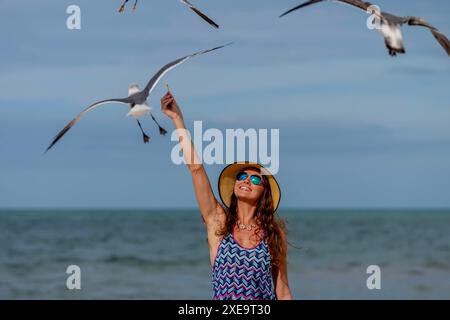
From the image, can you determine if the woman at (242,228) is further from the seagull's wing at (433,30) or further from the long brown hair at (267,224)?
the seagull's wing at (433,30)

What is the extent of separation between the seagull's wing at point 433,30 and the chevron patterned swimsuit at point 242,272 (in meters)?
1.43

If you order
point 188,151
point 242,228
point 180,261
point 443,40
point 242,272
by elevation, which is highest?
point 180,261

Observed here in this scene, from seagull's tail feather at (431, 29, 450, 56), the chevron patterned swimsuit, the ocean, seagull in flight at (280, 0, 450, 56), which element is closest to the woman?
the chevron patterned swimsuit

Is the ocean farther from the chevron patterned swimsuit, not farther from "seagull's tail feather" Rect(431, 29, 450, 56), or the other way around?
the chevron patterned swimsuit

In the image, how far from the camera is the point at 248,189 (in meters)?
5.18

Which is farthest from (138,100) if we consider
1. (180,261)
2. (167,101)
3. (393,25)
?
(180,261)

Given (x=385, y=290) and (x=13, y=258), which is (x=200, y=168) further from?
(x=13, y=258)

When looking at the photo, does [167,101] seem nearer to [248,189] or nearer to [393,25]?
[248,189]

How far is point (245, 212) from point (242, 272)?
1.20 feet

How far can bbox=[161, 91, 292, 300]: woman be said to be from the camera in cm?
494
